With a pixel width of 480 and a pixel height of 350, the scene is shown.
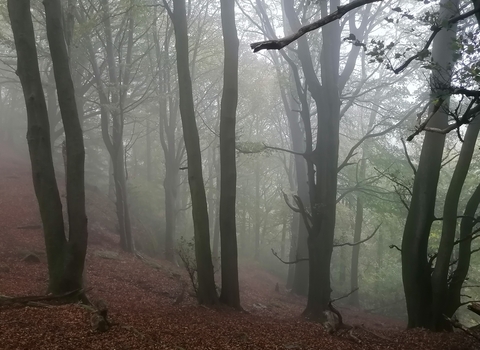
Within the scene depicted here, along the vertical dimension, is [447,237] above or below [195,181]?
below

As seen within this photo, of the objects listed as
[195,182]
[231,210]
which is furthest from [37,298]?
[231,210]

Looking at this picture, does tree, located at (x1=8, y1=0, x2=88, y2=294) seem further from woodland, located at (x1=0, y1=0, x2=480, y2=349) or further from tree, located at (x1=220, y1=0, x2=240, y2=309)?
tree, located at (x1=220, y1=0, x2=240, y2=309)

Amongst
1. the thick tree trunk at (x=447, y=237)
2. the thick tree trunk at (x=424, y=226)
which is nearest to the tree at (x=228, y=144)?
the thick tree trunk at (x=424, y=226)

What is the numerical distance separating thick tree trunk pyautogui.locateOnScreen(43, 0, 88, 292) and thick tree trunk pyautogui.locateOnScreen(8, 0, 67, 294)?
0.18 m

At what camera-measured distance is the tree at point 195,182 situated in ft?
29.2

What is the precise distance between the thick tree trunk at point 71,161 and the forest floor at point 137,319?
1.52 feet

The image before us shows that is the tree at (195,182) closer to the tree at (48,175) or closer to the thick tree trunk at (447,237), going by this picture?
the tree at (48,175)

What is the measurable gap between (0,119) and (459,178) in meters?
33.2

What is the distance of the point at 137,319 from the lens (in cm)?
634

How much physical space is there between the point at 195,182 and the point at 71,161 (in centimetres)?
280

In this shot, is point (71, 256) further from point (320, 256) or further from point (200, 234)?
point (320, 256)

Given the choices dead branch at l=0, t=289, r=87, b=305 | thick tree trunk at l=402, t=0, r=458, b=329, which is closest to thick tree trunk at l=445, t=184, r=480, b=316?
thick tree trunk at l=402, t=0, r=458, b=329

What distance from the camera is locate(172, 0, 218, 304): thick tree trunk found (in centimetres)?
891

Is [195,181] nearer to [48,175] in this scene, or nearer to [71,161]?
[71,161]
